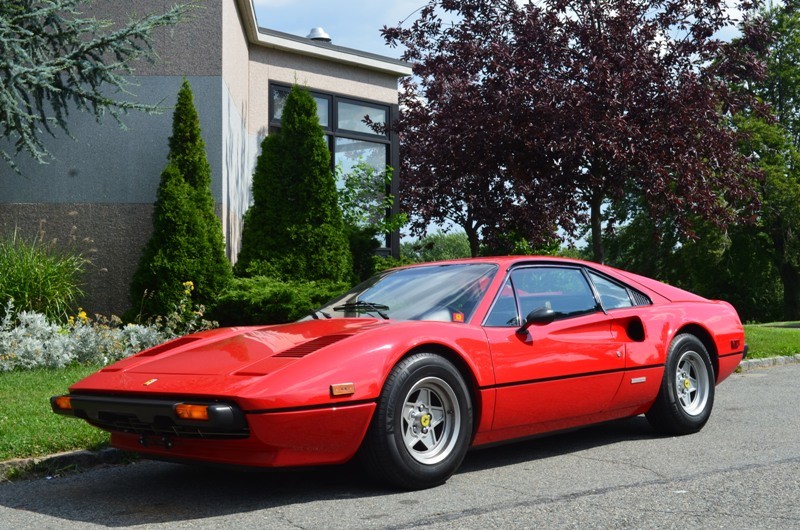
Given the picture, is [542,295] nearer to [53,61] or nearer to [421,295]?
[421,295]

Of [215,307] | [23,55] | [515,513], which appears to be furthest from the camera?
[215,307]

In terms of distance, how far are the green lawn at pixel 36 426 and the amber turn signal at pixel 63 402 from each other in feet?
2.26

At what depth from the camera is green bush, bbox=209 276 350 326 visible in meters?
10.9

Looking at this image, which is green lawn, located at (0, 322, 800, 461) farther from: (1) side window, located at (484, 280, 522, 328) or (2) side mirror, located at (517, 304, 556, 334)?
(2) side mirror, located at (517, 304, 556, 334)

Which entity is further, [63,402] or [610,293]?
[610,293]

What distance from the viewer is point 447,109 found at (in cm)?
1494

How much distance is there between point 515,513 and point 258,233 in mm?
8835

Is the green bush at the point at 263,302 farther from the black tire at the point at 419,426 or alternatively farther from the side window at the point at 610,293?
the black tire at the point at 419,426

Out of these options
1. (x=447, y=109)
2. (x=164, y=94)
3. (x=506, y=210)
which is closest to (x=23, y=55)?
(x=164, y=94)

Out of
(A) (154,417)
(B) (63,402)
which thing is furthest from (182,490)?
(B) (63,402)

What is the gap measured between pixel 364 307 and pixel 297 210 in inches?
274

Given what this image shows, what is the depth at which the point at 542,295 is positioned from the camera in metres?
5.95

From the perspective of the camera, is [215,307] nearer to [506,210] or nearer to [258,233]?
[258,233]

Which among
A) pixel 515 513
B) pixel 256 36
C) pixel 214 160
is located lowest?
pixel 515 513
